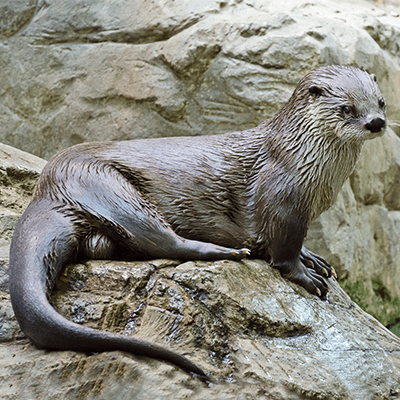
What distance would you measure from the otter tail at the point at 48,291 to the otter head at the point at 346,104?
3.56ft

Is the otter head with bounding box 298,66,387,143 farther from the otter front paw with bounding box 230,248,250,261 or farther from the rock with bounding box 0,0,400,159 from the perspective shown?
the rock with bounding box 0,0,400,159

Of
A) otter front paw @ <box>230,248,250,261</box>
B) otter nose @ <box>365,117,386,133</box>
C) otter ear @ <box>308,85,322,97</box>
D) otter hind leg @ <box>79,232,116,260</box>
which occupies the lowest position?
otter hind leg @ <box>79,232,116,260</box>

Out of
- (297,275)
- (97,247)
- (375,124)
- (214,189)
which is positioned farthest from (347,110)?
(97,247)

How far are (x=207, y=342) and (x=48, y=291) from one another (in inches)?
23.1

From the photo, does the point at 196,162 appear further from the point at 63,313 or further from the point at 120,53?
the point at 120,53

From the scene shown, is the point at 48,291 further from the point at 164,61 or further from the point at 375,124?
the point at 164,61

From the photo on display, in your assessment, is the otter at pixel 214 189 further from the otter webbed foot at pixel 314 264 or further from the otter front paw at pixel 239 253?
the otter webbed foot at pixel 314 264

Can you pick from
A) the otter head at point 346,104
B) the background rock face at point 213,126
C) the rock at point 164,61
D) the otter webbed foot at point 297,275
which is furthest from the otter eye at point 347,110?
the rock at point 164,61

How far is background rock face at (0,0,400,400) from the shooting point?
1896 millimetres

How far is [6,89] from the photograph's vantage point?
4441 millimetres

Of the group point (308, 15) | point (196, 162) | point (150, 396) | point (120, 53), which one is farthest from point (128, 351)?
point (308, 15)

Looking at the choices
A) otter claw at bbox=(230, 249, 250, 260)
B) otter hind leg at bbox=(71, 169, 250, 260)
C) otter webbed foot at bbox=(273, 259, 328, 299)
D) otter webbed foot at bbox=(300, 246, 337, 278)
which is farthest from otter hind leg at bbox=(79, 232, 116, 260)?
otter webbed foot at bbox=(300, 246, 337, 278)

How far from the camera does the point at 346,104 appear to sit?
2.09 m

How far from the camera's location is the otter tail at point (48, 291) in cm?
167
